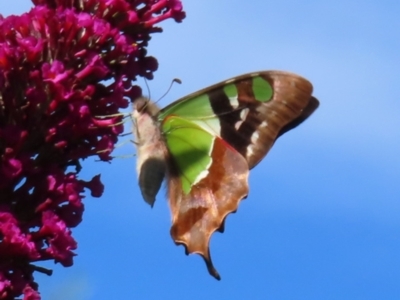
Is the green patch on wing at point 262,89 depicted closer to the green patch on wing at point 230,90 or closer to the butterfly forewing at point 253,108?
the butterfly forewing at point 253,108

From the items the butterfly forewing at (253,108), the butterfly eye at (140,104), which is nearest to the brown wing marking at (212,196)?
the butterfly forewing at (253,108)

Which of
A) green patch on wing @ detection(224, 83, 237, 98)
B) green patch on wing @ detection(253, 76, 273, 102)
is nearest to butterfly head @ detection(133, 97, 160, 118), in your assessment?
green patch on wing @ detection(224, 83, 237, 98)

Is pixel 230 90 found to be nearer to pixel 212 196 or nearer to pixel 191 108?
pixel 191 108

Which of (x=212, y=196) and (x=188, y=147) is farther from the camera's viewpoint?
(x=188, y=147)

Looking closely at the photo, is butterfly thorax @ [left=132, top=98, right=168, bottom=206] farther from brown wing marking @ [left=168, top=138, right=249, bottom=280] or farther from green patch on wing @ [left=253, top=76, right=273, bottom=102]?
green patch on wing @ [left=253, top=76, right=273, bottom=102]

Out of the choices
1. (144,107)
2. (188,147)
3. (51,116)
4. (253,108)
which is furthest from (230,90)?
(51,116)

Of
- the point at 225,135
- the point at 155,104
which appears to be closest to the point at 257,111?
the point at 225,135
